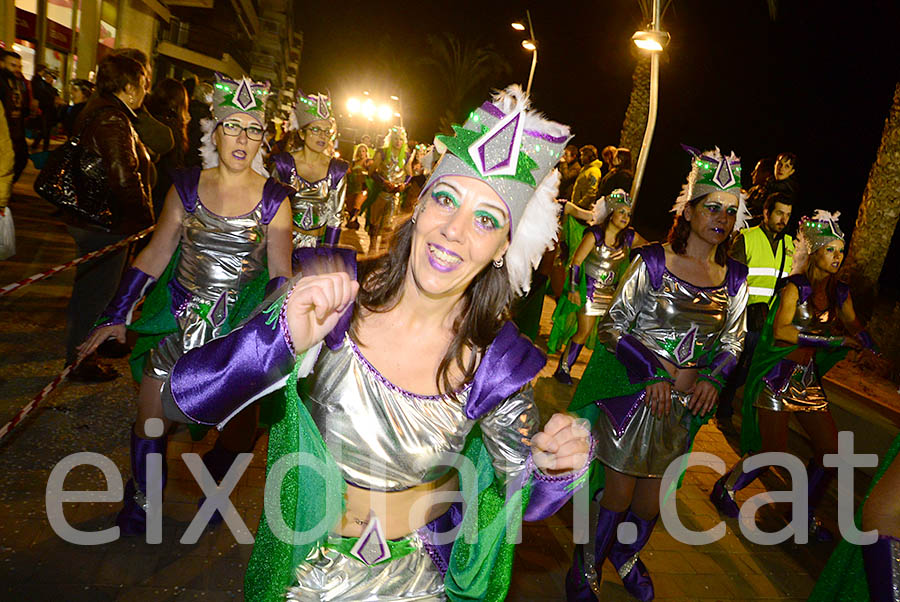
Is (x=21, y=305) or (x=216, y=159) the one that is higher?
(x=216, y=159)

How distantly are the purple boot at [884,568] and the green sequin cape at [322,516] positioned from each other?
1117 mm

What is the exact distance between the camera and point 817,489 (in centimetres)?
525

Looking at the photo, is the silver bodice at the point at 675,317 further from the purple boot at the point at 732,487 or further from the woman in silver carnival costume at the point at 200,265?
the woman in silver carnival costume at the point at 200,265

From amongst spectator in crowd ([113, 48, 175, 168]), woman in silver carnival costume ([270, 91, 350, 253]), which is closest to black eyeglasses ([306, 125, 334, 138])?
woman in silver carnival costume ([270, 91, 350, 253])

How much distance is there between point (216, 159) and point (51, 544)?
2.36 metres

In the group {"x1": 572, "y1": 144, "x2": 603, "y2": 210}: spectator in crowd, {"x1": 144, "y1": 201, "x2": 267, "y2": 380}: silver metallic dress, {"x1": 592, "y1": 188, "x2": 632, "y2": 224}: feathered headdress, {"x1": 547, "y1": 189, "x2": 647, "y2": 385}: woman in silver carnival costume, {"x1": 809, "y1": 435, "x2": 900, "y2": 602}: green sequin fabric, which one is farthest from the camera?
{"x1": 572, "y1": 144, "x2": 603, "y2": 210}: spectator in crowd

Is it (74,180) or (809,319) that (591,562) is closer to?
(809,319)

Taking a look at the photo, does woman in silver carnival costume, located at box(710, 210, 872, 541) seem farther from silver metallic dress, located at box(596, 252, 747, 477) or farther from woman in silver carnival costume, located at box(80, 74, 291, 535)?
woman in silver carnival costume, located at box(80, 74, 291, 535)

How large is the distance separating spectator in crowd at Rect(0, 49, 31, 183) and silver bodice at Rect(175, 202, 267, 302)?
221 inches

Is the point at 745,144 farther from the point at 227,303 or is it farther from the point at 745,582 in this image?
the point at 227,303

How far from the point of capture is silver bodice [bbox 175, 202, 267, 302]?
364cm

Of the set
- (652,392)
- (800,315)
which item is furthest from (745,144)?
(652,392)

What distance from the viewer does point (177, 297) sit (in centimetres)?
367

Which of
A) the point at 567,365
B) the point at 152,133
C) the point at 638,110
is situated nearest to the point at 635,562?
the point at 567,365
